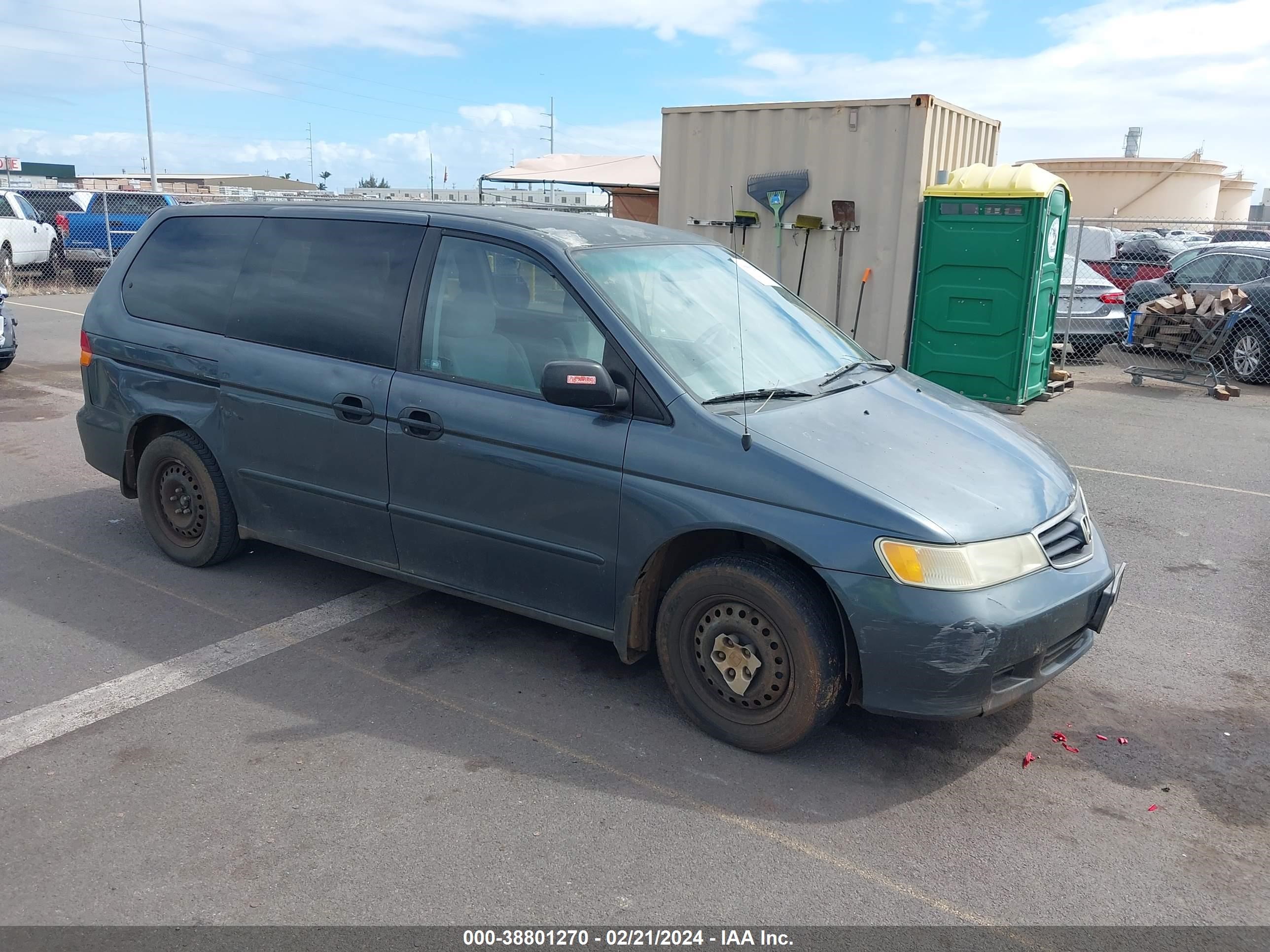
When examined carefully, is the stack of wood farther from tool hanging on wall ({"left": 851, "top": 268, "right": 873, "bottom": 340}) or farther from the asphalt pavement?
the asphalt pavement

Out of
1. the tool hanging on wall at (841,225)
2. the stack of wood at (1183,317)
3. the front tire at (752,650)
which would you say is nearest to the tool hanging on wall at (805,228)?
the tool hanging on wall at (841,225)

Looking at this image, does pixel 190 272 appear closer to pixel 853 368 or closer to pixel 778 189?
pixel 853 368

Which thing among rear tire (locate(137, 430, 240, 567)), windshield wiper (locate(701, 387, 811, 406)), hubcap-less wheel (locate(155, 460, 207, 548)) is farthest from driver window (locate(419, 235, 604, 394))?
hubcap-less wheel (locate(155, 460, 207, 548))

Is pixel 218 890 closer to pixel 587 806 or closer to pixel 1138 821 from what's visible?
pixel 587 806

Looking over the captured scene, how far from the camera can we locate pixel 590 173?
22.0 m

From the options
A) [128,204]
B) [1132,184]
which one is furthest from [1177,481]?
[1132,184]

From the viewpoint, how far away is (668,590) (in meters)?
3.87

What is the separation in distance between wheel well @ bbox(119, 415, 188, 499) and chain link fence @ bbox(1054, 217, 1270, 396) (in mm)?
10425

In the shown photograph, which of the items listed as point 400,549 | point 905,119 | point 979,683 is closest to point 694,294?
point 400,549

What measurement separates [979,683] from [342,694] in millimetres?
2437

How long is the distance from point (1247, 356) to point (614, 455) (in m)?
11.8

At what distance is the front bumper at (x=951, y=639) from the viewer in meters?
3.32

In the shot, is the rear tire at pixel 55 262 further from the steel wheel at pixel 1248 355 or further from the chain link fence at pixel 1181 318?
the steel wheel at pixel 1248 355

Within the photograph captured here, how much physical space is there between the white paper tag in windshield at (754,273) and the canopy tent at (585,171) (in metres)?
14.8
